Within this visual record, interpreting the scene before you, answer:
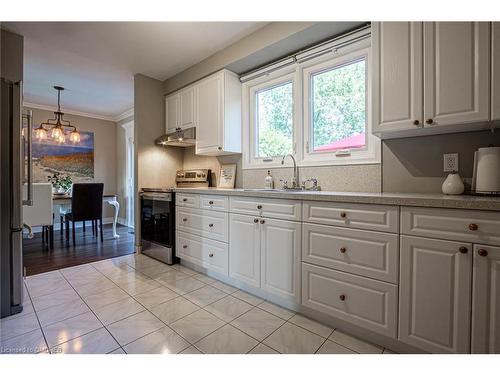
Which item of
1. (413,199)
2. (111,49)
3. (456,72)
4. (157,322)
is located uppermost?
(111,49)

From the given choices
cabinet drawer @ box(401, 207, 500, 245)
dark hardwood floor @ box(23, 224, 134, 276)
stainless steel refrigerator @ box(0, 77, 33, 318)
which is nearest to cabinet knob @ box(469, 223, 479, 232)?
cabinet drawer @ box(401, 207, 500, 245)

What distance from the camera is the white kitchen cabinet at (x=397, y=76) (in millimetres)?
1514

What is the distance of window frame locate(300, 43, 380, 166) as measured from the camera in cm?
201

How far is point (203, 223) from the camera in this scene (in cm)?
251

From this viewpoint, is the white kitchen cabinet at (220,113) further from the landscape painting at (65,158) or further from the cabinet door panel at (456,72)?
the landscape painting at (65,158)

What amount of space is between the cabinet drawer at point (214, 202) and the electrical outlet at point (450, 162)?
66.1 inches

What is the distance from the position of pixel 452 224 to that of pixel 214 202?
181cm

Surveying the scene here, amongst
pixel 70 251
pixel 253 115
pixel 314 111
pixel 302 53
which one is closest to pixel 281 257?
pixel 314 111

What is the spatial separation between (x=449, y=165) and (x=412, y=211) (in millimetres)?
651

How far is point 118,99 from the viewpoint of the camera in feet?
15.0

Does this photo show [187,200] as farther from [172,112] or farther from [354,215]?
[354,215]

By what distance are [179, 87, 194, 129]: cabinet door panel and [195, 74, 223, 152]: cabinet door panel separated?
11 cm
